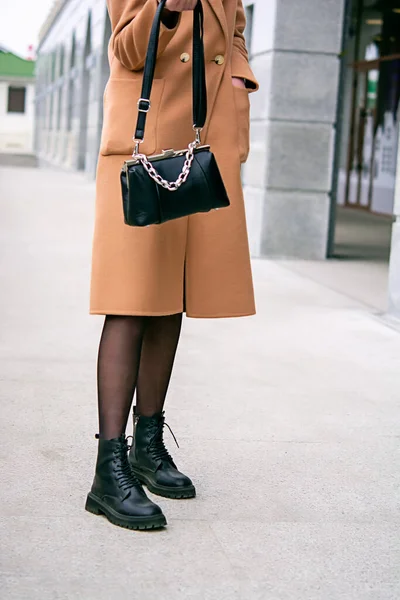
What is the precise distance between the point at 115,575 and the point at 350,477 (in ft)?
4.18

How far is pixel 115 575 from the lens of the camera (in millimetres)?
2840

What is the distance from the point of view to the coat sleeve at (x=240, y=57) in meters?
3.39

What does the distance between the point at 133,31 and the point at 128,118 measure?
0.85 ft

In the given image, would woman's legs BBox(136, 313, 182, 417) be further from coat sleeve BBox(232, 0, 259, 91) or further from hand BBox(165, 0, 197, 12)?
hand BBox(165, 0, 197, 12)

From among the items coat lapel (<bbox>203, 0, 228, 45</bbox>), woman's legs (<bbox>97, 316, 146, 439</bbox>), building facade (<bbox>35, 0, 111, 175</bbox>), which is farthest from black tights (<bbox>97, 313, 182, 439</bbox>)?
building facade (<bbox>35, 0, 111, 175</bbox>)

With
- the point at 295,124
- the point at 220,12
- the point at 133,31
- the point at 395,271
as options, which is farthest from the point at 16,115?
the point at 133,31

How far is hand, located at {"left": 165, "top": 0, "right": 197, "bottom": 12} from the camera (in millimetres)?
3055

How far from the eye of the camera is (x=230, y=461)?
397 cm

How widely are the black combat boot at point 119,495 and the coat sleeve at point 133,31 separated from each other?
3.71ft

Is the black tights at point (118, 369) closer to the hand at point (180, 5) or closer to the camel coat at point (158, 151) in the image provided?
the camel coat at point (158, 151)

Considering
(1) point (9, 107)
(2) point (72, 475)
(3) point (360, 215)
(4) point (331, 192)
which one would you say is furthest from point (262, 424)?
(1) point (9, 107)

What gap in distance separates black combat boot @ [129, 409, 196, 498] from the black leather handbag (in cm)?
78

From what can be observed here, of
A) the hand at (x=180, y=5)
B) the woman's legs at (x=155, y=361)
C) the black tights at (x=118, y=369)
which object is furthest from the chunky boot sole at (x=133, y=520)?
the hand at (x=180, y=5)

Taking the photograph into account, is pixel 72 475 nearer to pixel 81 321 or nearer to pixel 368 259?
pixel 81 321
